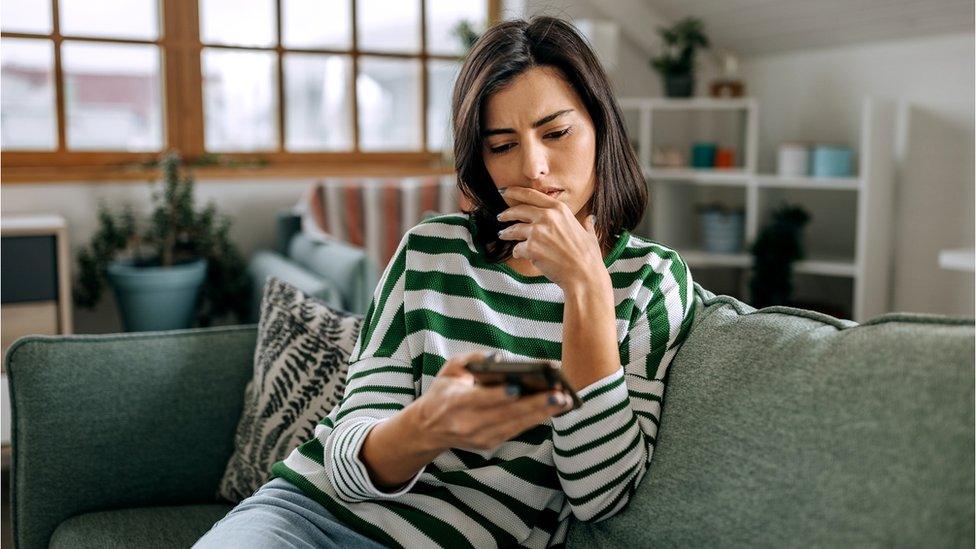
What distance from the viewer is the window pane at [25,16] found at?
3.21m

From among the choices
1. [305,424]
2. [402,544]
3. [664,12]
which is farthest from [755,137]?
[402,544]

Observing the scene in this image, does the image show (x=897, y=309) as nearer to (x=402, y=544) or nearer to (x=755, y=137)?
(x=755, y=137)

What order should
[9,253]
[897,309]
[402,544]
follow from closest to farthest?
[402,544] → [9,253] → [897,309]

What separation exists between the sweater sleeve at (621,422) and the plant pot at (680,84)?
286 centimetres

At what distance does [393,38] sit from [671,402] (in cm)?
311

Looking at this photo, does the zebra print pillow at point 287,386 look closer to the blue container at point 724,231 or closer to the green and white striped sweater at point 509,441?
the green and white striped sweater at point 509,441

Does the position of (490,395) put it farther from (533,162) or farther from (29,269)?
(29,269)

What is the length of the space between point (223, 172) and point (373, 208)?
2.13 ft

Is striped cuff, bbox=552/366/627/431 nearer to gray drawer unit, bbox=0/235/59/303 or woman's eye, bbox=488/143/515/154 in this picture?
woman's eye, bbox=488/143/515/154

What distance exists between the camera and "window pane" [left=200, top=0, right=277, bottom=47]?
3520mm

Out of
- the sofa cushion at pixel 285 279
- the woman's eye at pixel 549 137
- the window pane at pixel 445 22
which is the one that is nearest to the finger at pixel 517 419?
the woman's eye at pixel 549 137

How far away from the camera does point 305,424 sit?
1462 mm

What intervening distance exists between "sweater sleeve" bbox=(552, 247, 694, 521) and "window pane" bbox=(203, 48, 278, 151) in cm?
279

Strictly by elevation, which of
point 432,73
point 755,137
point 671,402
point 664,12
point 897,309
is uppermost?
point 664,12
